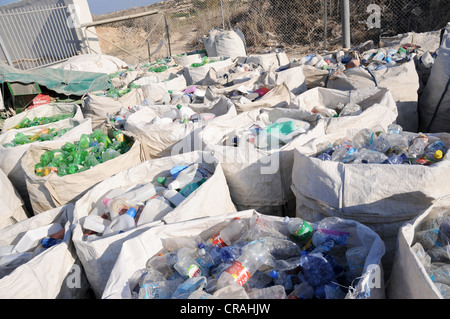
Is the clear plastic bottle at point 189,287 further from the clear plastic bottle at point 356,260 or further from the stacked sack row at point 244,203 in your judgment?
the clear plastic bottle at point 356,260

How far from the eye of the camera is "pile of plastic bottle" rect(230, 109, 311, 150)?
2.21 m

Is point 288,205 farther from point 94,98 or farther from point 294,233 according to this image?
A: point 94,98

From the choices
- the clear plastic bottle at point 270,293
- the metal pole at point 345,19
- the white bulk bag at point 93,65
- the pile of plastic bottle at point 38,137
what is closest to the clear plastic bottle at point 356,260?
the clear plastic bottle at point 270,293

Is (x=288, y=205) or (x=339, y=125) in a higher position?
(x=339, y=125)

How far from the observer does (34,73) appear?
452cm

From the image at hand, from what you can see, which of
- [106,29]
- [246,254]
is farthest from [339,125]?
[106,29]

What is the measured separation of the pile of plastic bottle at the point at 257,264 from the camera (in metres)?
1.16

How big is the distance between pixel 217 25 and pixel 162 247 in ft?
37.3

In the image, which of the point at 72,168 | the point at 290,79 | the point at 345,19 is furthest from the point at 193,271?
the point at 345,19

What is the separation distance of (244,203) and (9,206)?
1.82 metres

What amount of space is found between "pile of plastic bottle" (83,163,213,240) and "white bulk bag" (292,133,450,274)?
A: 0.78m

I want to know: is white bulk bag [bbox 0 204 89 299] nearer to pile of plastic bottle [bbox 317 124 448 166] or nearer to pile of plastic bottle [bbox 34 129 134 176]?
pile of plastic bottle [bbox 34 129 134 176]

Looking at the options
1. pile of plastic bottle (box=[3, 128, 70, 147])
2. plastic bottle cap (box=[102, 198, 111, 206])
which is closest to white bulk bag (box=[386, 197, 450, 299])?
plastic bottle cap (box=[102, 198, 111, 206])

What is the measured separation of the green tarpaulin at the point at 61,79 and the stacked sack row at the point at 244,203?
1442 mm
